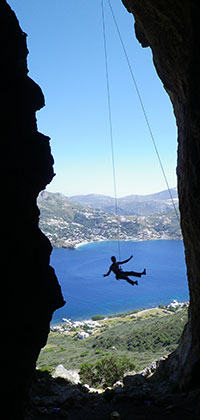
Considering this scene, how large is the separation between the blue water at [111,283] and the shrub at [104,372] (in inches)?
2006

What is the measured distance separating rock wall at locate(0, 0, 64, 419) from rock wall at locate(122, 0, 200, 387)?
414 centimetres

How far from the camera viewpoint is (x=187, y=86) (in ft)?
22.5

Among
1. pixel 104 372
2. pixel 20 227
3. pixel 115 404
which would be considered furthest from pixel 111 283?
pixel 20 227

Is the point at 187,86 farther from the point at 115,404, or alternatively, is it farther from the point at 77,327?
the point at 77,327

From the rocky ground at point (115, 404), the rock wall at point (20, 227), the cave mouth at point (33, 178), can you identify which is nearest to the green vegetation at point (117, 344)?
the rocky ground at point (115, 404)

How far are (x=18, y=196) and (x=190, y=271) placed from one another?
255 inches

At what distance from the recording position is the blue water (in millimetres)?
74625

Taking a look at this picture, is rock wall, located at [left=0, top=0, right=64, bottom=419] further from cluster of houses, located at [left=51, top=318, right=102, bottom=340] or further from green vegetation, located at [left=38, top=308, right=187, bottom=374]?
cluster of houses, located at [left=51, top=318, right=102, bottom=340]

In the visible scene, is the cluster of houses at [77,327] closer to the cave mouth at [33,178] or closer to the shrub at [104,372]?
the shrub at [104,372]

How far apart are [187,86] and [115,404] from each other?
32.1 ft

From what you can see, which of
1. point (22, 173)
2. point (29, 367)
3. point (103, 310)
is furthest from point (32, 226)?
point (103, 310)

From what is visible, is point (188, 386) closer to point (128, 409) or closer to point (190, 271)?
point (128, 409)

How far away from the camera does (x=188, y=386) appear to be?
816 centimetres

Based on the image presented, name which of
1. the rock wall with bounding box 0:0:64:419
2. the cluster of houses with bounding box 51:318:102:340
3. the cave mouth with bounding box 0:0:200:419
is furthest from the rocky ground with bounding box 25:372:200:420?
the cluster of houses with bounding box 51:318:102:340
